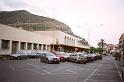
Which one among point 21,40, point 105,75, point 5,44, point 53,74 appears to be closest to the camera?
point 53,74

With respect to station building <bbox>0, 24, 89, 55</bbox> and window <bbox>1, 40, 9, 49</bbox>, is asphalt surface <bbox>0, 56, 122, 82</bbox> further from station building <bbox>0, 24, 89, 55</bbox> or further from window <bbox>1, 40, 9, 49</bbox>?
station building <bbox>0, 24, 89, 55</bbox>

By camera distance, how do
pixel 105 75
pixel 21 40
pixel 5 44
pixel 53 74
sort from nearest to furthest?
pixel 53 74, pixel 105 75, pixel 5 44, pixel 21 40

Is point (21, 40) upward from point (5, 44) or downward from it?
upward

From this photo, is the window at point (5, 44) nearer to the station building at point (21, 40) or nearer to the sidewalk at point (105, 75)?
the station building at point (21, 40)

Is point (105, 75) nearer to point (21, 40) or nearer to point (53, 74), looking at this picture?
point (53, 74)

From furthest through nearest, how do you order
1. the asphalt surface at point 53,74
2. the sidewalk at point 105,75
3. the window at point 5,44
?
the window at point 5,44
the sidewalk at point 105,75
the asphalt surface at point 53,74

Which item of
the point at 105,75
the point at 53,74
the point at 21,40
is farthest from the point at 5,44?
the point at 105,75

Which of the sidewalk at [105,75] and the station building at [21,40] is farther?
the station building at [21,40]

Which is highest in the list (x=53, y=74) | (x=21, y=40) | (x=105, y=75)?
(x=21, y=40)

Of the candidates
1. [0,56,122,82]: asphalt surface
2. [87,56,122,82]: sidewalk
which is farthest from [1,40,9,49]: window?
[87,56,122,82]: sidewalk

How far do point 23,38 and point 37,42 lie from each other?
10532 millimetres

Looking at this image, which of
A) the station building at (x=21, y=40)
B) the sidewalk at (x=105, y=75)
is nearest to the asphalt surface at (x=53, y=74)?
the sidewalk at (x=105, y=75)

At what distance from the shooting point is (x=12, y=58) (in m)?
40.5

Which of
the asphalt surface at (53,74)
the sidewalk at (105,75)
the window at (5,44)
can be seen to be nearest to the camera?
the asphalt surface at (53,74)
